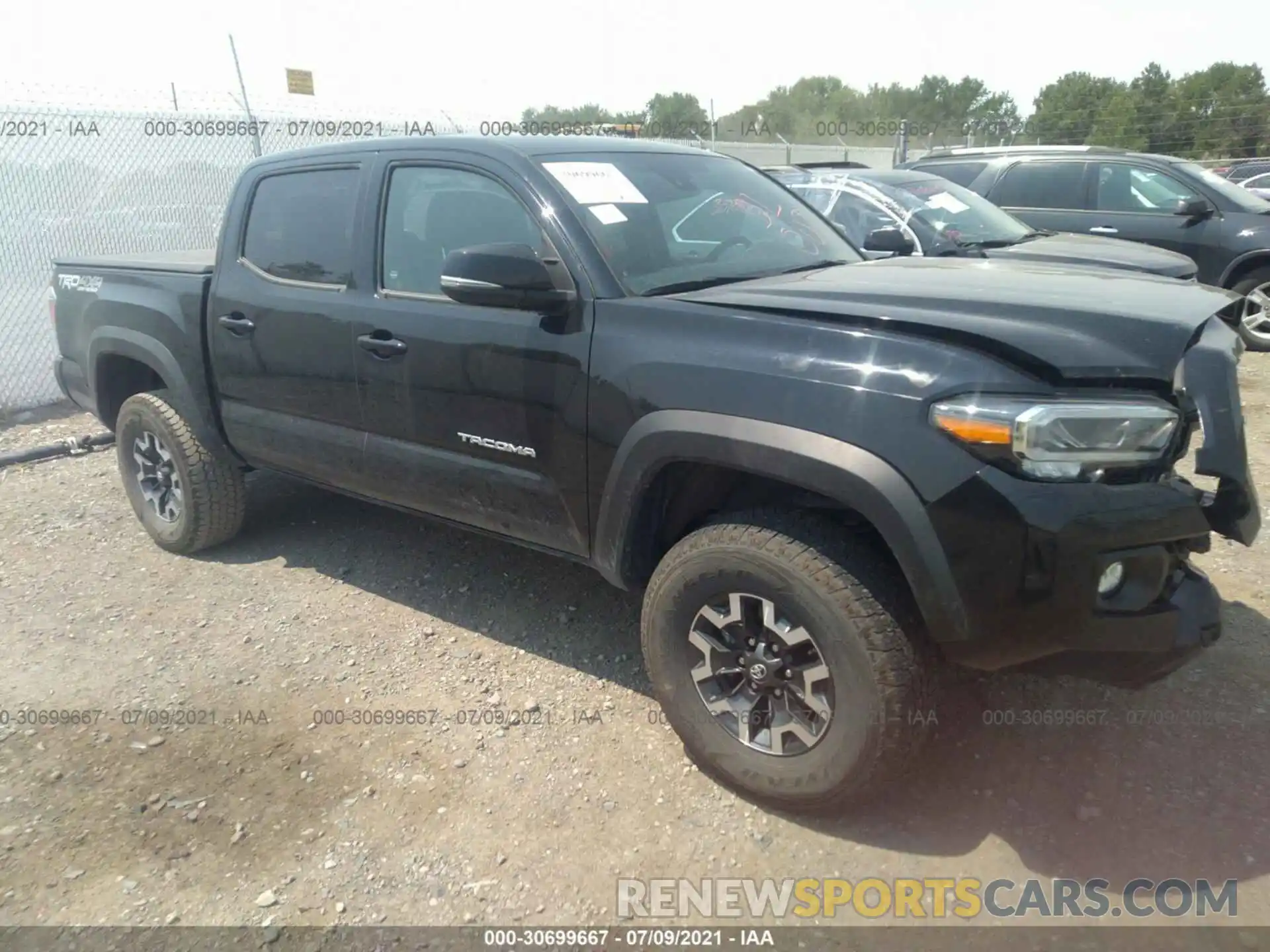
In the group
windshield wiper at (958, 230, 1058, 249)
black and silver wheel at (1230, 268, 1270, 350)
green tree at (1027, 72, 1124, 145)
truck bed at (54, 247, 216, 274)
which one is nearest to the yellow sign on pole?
truck bed at (54, 247, 216, 274)

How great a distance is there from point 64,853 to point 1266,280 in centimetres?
927

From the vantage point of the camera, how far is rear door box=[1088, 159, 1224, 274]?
850 cm

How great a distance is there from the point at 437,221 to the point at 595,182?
2.04 feet

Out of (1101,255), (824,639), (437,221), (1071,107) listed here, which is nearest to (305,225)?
(437,221)

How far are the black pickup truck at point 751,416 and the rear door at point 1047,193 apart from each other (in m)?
5.86

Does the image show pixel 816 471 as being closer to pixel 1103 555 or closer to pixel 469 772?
pixel 1103 555

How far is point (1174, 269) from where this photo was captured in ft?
18.7

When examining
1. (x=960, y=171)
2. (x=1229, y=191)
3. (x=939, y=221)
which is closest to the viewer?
(x=939, y=221)

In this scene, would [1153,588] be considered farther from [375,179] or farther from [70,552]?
[70,552]

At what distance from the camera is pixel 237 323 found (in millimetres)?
4160

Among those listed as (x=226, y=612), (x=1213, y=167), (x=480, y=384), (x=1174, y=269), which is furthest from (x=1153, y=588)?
(x=1213, y=167)

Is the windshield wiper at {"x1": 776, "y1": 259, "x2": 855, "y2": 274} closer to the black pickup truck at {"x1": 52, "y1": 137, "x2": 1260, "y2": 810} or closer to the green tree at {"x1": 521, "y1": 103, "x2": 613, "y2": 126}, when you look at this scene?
the black pickup truck at {"x1": 52, "y1": 137, "x2": 1260, "y2": 810}

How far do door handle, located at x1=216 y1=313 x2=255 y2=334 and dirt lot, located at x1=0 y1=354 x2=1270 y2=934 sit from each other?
3.77ft

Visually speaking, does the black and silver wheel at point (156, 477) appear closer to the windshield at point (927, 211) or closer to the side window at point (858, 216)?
the windshield at point (927, 211)
